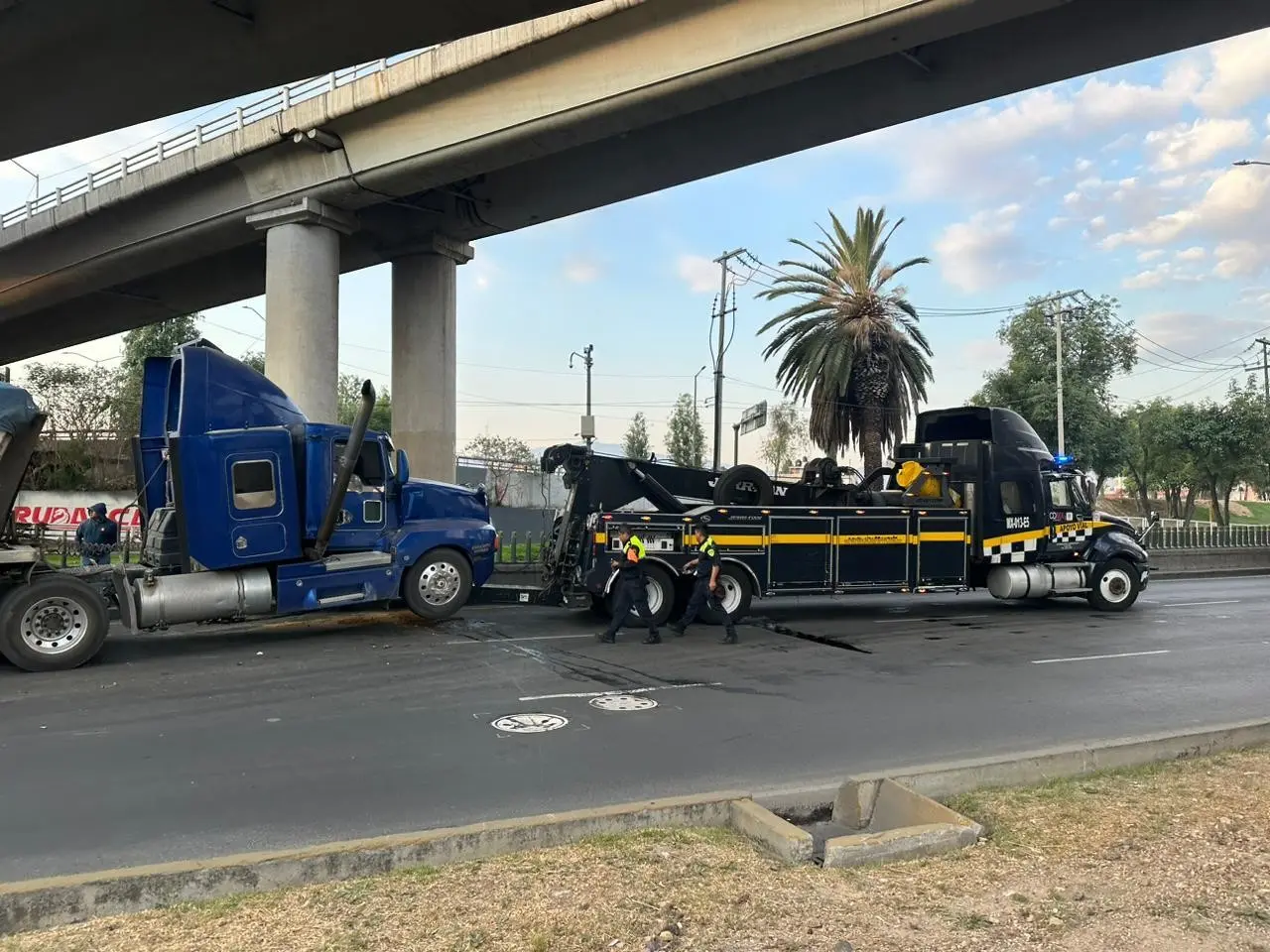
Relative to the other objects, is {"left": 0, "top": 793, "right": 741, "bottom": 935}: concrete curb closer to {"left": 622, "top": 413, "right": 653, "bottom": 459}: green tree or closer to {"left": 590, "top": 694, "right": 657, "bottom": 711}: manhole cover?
{"left": 590, "top": 694, "right": 657, "bottom": 711}: manhole cover

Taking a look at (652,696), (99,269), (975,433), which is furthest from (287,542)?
(99,269)

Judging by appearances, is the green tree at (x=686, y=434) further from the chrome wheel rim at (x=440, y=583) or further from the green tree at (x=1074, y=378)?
the chrome wheel rim at (x=440, y=583)

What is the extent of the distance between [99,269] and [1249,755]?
29.2 m

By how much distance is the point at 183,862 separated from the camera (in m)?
4.22

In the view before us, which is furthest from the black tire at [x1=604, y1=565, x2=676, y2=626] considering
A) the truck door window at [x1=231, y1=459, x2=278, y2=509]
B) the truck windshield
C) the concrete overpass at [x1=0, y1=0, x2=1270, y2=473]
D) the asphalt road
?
the concrete overpass at [x1=0, y1=0, x2=1270, y2=473]

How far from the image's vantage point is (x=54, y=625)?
9.95 m

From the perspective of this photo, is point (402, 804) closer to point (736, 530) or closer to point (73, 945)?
point (73, 945)

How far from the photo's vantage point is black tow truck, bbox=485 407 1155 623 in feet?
44.9

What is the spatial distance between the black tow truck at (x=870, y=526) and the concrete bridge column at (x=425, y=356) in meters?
11.7

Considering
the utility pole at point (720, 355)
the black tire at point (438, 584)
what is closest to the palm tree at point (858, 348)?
the utility pole at point (720, 355)

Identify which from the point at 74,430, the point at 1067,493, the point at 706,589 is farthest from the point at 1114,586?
the point at 74,430

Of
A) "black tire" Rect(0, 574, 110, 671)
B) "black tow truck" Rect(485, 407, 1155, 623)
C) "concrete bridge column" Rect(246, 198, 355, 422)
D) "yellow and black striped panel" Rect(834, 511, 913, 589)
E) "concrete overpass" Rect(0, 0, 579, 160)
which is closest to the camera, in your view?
"concrete overpass" Rect(0, 0, 579, 160)

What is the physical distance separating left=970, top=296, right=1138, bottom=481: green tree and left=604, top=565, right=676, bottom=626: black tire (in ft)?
97.3

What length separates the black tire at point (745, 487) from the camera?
14.8 meters
